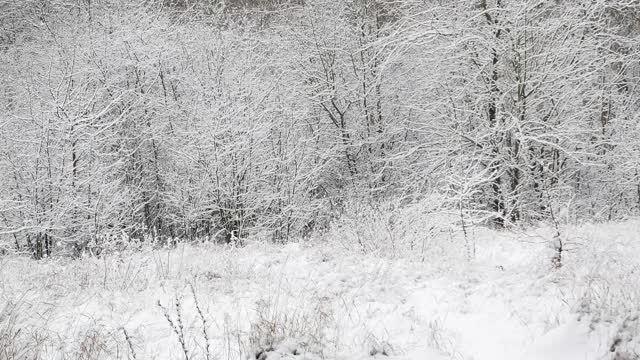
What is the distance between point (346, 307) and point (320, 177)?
13567 millimetres

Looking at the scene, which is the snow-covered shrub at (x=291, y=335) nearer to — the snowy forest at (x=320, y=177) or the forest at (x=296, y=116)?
the snowy forest at (x=320, y=177)

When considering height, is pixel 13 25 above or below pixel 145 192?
above

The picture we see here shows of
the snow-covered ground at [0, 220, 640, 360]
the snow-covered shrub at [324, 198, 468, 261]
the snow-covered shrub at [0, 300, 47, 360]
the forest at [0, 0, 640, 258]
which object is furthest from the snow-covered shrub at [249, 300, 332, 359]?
the forest at [0, 0, 640, 258]

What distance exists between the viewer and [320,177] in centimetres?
1770

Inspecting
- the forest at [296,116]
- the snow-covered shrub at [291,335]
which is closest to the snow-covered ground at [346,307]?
the snow-covered shrub at [291,335]

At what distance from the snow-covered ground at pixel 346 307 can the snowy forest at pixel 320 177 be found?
3cm

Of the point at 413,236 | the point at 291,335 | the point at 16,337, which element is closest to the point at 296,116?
the point at 413,236

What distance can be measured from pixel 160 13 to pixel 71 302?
55.7 feet

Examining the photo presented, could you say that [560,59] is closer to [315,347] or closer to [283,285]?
[283,285]

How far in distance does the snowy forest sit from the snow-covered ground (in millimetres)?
28

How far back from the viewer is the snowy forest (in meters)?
3.88

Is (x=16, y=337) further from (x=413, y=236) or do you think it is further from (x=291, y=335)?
(x=413, y=236)

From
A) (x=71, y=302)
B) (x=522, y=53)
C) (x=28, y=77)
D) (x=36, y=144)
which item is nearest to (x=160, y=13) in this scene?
(x=28, y=77)

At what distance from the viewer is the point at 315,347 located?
347 cm
